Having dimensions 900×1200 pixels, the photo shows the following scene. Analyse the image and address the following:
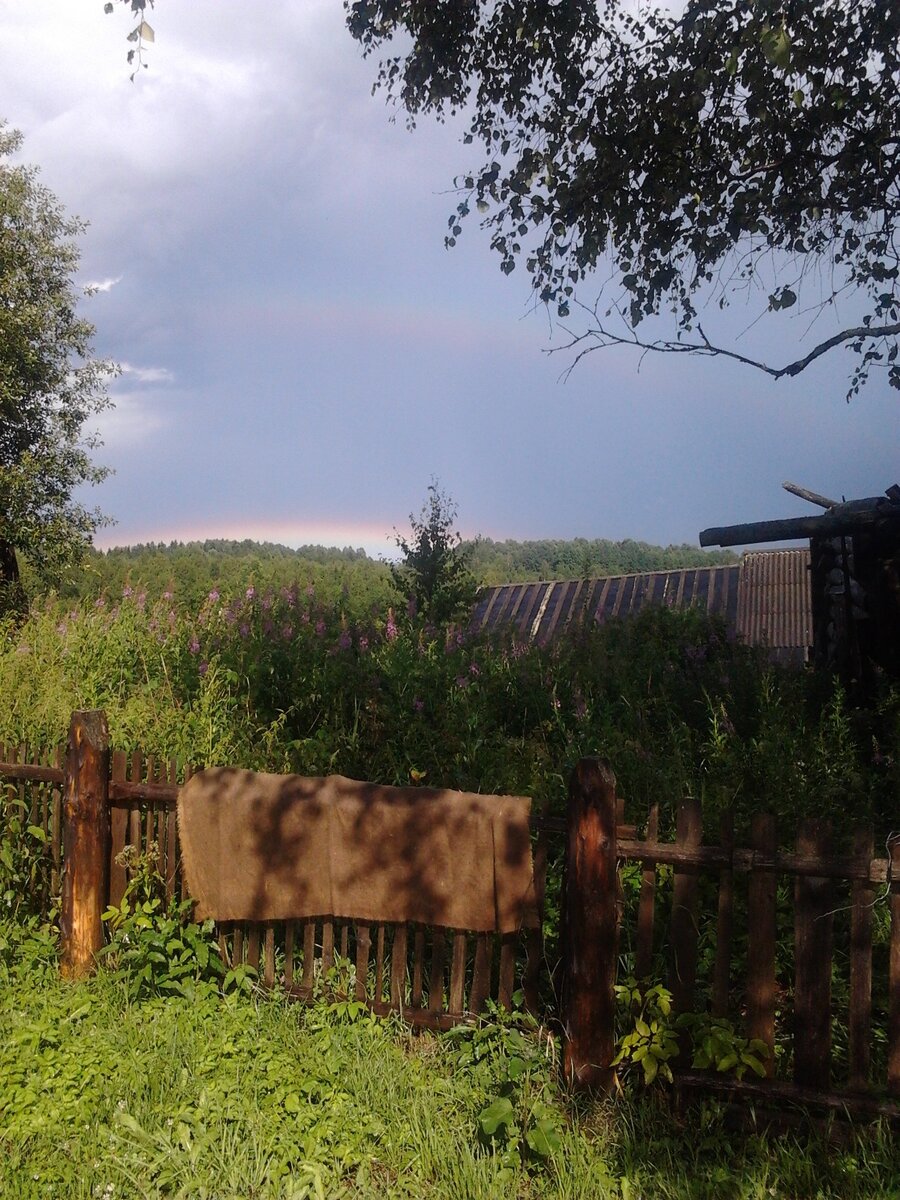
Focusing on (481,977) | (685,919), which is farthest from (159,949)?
(685,919)

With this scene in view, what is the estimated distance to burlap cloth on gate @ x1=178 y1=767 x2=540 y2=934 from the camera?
176 inches

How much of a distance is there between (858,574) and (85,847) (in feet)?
30.1

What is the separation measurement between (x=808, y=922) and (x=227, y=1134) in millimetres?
2623

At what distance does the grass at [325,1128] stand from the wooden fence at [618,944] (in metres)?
0.19

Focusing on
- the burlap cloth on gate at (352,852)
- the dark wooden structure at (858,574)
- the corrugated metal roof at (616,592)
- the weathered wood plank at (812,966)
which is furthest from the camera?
the corrugated metal roof at (616,592)

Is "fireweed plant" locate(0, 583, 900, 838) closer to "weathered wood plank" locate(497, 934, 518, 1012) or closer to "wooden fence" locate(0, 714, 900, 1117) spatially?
"weathered wood plank" locate(497, 934, 518, 1012)

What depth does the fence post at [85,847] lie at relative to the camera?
17.6 ft

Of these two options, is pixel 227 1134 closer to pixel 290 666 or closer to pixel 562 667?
pixel 290 666

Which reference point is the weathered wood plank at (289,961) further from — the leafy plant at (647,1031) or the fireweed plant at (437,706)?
the leafy plant at (647,1031)

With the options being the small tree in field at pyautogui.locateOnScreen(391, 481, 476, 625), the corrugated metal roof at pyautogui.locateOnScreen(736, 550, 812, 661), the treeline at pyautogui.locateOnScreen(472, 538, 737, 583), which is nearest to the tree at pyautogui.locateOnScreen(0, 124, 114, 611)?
the small tree in field at pyautogui.locateOnScreen(391, 481, 476, 625)


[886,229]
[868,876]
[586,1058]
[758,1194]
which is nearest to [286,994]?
[586,1058]

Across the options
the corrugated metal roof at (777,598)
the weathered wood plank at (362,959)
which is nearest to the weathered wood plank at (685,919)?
the weathered wood plank at (362,959)

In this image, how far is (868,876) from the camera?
3.82 meters

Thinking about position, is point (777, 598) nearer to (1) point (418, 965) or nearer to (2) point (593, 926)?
(1) point (418, 965)
